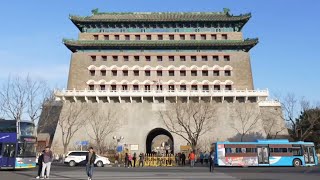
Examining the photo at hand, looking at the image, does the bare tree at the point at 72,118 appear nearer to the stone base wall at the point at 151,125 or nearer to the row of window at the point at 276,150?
the stone base wall at the point at 151,125

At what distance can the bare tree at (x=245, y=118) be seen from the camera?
50.2m

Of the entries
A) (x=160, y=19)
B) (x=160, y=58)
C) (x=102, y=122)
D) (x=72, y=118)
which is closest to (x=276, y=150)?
(x=102, y=122)

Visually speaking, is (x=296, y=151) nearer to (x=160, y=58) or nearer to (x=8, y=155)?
(x=8, y=155)

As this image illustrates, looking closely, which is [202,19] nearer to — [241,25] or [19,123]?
[241,25]

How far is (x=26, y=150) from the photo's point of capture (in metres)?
23.9

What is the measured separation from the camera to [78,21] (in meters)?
58.2

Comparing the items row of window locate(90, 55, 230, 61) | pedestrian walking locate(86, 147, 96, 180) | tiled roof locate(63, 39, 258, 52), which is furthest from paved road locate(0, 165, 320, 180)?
row of window locate(90, 55, 230, 61)

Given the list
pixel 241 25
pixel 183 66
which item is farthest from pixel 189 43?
pixel 241 25

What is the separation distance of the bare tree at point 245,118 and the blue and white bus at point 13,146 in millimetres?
33443

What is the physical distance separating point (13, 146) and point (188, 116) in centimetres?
2925

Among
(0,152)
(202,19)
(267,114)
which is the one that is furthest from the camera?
(202,19)

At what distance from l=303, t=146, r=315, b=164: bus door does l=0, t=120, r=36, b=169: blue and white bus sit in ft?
78.3

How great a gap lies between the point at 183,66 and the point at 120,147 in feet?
57.8

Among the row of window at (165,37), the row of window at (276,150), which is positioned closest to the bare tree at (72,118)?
the row of window at (165,37)
